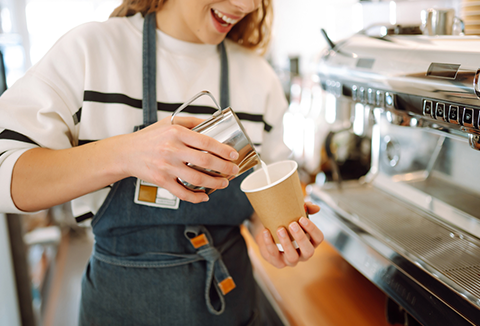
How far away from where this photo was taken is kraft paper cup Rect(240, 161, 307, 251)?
58 cm

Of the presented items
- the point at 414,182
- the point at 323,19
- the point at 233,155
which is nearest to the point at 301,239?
the point at 233,155

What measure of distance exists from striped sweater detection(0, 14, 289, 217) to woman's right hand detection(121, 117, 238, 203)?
23 centimetres

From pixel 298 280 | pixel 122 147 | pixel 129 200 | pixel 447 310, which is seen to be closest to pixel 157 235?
pixel 129 200

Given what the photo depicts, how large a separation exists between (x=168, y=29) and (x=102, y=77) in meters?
0.21

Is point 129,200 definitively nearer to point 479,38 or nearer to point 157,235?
point 157,235

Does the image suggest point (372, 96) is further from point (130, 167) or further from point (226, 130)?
point (130, 167)

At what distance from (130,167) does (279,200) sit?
261 mm

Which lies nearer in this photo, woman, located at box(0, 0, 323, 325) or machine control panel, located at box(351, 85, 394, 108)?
woman, located at box(0, 0, 323, 325)

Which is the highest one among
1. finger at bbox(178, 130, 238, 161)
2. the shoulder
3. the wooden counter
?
the shoulder

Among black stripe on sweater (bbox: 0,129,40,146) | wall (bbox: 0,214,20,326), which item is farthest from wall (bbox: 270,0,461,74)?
wall (bbox: 0,214,20,326)

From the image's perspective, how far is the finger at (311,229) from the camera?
638mm

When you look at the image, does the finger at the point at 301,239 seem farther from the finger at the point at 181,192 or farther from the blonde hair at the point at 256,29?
the blonde hair at the point at 256,29

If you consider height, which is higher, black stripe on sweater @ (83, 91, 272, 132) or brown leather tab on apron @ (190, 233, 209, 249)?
black stripe on sweater @ (83, 91, 272, 132)

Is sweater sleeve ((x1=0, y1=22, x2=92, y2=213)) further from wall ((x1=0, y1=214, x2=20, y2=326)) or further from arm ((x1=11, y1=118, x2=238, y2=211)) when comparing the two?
wall ((x1=0, y1=214, x2=20, y2=326))
